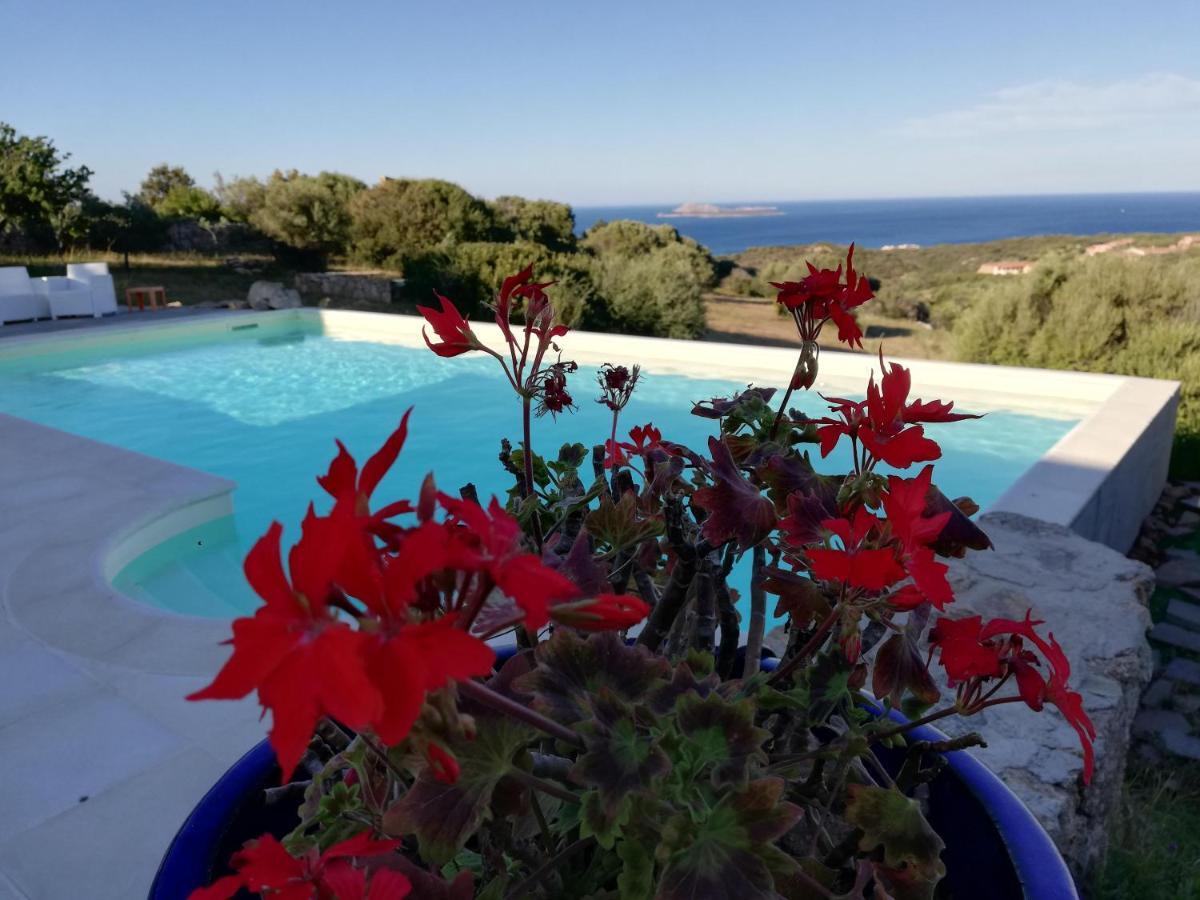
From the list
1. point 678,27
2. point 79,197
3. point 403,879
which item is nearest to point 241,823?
point 403,879

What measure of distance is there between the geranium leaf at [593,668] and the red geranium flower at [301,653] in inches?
11.0

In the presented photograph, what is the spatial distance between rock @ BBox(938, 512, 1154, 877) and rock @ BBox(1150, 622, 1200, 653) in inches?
30.8

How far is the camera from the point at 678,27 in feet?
88.0

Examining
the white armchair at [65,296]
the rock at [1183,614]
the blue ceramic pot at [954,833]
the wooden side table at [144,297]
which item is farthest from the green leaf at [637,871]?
the wooden side table at [144,297]

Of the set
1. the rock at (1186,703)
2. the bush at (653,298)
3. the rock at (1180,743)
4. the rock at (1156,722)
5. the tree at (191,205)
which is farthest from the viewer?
the tree at (191,205)

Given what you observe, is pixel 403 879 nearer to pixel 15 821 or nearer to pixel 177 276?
pixel 15 821

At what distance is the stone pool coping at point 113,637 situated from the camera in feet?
6.00

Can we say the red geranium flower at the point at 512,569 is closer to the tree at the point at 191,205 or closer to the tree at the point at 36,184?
the tree at the point at 36,184

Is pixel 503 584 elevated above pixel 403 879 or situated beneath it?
elevated above

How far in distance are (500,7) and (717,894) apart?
1022 inches

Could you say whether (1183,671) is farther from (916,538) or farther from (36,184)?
(36,184)

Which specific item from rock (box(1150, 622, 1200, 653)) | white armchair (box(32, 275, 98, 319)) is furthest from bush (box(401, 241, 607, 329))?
rock (box(1150, 622, 1200, 653))

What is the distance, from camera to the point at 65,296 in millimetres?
10820

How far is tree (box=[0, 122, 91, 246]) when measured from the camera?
1443cm
